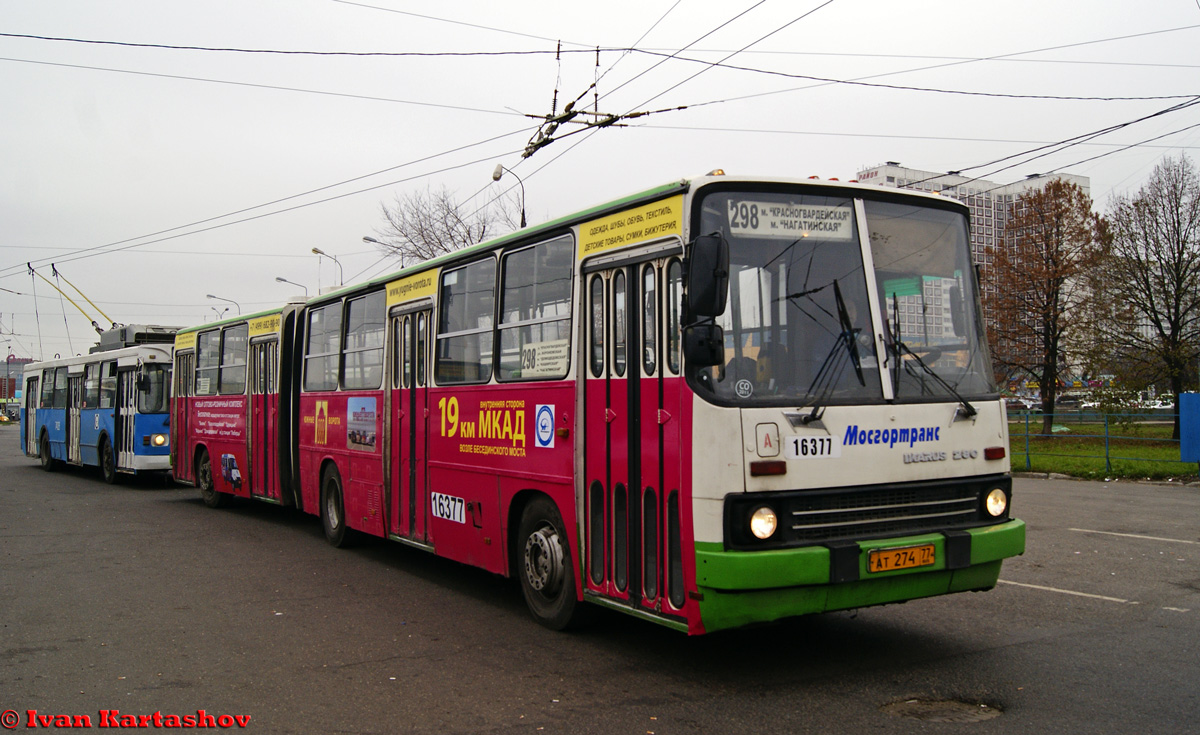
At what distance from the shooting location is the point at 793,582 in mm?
5445

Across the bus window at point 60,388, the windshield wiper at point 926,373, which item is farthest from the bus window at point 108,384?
the windshield wiper at point 926,373

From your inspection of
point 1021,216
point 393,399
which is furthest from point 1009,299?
point 393,399

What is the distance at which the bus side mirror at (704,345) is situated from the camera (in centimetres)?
547

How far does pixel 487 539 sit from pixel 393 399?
2573 millimetres

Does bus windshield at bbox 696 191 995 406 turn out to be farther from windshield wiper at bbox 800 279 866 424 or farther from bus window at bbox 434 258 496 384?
bus window at bbox 434 258 496 384

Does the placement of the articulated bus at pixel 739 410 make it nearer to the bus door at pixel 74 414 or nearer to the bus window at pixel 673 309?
the bus window at pixel 673 309

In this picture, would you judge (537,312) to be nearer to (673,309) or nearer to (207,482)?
(673,309)

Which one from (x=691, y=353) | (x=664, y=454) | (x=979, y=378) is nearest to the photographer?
(x=691, y=353)

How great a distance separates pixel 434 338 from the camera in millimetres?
9445

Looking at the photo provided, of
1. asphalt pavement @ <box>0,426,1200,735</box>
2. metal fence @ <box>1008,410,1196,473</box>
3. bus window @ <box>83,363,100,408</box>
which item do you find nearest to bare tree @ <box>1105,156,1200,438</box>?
metal fence @ <box>1008,410,1196,473</box>

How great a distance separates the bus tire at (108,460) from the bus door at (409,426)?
1469 cm

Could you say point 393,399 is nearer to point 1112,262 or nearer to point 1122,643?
point 1122,643

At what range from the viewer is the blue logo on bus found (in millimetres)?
7254

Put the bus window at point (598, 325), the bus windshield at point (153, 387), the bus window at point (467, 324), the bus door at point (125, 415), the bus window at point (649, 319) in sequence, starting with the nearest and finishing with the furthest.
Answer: the bus window at point (649, 319)
the bus window at point (598, 325)
the bus window at point (467, 324)
the bus windshield at point (153, 387)
the bus door at point (125, 415)
